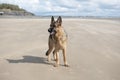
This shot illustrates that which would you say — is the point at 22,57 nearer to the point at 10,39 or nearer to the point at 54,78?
the point at 54,78

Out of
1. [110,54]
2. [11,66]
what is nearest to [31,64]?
[11,66]

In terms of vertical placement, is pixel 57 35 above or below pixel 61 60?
above

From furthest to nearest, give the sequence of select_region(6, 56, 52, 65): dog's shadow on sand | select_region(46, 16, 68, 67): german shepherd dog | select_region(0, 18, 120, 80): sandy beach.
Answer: select_region(6, 56, 52, 65): dog's shadow on sand
select_region(46, 16, 68, 67): german shepherd dog
select_region(0, 18, 120, 80): sandy beach

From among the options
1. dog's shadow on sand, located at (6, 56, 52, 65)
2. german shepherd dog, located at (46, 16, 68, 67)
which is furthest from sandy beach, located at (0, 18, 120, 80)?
german shepherd dog, located at (46, 16, 68, 67)

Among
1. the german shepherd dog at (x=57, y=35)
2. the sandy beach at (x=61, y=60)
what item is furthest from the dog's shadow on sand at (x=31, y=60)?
the german shepherd dog at (x=57, y=35)

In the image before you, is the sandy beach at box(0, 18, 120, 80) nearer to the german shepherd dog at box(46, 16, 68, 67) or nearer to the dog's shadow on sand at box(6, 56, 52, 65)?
the dog's shadow on sand at box(6, 56, 52, 65)

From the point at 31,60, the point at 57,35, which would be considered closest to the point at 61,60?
the point at 31,60

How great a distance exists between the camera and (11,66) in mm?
8234

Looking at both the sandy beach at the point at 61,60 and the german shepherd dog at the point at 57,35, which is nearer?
the sandy beach at the point at 61,60

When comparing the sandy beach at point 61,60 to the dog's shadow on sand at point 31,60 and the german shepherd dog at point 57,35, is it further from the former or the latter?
the german shepherd dog at point 57,35

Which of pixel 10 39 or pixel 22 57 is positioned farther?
pixel 10 39

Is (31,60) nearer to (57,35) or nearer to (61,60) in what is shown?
(61,60)

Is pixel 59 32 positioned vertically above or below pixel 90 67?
above

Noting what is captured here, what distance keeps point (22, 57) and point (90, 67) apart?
242 cm
